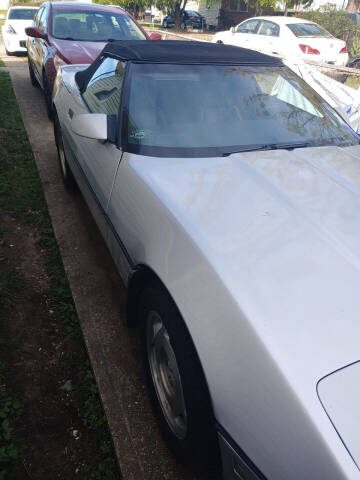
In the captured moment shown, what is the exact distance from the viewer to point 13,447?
1.88 metres

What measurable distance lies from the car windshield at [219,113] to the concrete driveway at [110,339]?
1.15 meters

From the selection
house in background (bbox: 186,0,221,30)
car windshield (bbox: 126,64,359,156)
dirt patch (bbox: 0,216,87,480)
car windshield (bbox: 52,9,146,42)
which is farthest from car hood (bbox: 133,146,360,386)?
house in background (bbox: 186,0,221,30)

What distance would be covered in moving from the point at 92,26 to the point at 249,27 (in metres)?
7.04

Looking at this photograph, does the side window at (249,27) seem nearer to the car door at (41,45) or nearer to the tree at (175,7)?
the car door at (41,45)

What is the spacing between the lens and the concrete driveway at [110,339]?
6.17 ft

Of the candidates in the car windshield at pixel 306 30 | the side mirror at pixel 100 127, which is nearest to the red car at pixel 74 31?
the side mirror at pixel 100 127

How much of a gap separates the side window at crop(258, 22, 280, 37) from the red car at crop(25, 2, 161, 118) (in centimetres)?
581

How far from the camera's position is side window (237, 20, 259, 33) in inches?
446

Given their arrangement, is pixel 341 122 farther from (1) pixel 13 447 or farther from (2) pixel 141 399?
(1) pixel 13 447

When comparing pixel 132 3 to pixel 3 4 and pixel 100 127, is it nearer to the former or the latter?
pixel 3 4

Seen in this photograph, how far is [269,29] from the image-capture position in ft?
35.7

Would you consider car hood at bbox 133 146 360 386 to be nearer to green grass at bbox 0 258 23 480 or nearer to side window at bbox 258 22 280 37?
green grass at bbox 0 258 23 480

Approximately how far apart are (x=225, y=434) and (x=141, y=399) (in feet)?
3.14

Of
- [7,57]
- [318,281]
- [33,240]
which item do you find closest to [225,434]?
[318,281]
